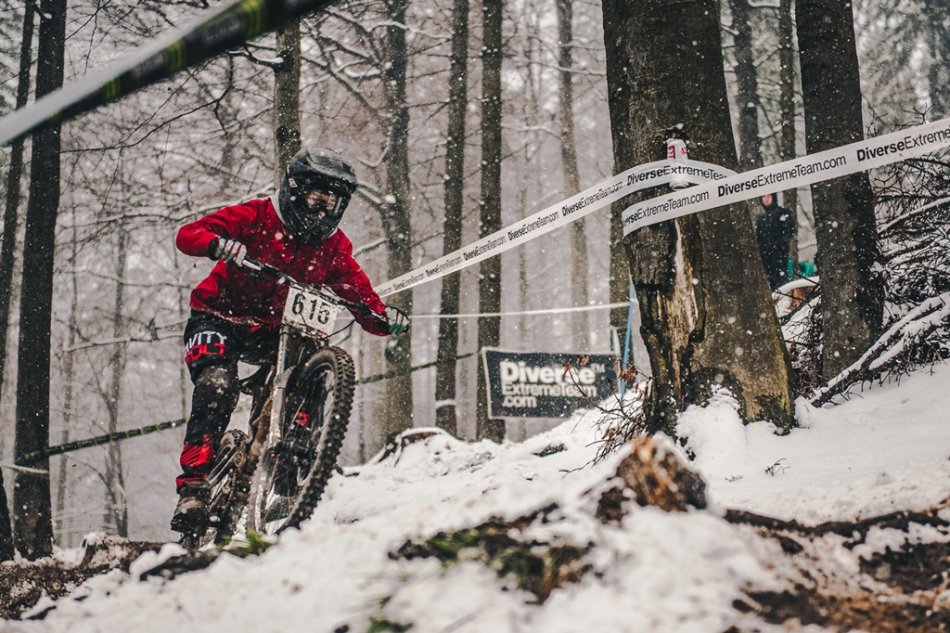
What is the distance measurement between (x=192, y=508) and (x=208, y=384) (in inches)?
23.7

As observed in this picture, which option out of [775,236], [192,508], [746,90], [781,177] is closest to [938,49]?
[746,90]

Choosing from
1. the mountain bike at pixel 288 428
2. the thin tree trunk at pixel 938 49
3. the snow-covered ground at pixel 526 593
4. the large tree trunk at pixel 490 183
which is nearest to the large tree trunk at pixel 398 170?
Result: the large tree trunk at pixel 490 183

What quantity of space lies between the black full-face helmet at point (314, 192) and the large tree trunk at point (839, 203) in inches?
123

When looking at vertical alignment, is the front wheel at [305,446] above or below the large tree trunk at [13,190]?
below

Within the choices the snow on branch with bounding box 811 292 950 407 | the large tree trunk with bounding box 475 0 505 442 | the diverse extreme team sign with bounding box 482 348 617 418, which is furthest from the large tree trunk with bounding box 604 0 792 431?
the large tree trunk with bounding box 475 0 505 442

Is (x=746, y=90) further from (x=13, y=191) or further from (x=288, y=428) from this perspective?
(x=288, y=428)

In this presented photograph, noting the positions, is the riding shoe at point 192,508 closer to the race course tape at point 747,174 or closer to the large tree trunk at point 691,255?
the large tree trunk at point 691,255

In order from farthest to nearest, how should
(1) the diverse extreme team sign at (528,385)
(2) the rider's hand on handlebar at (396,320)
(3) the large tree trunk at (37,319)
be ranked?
(1) the diverse extreme team sign at (528,385), (3) the large tree trunk at (37,319), (2) the rider's hand on handlebar at (396,320)

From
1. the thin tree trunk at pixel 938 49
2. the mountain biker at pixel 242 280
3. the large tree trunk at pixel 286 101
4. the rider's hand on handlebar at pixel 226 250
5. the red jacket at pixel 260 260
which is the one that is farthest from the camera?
the thin tree trunk at pixel 938 49

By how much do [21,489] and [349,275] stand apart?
4.93m

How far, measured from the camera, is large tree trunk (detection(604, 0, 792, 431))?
145 inches

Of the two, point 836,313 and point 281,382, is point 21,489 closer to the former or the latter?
point 281,382

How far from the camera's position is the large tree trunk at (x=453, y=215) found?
11055 millimetres

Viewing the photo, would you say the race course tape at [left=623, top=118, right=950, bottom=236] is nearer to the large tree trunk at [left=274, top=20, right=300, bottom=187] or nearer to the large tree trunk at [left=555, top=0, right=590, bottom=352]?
the large tree trunk at [left=274, top=20, right=300, bottom=187]
